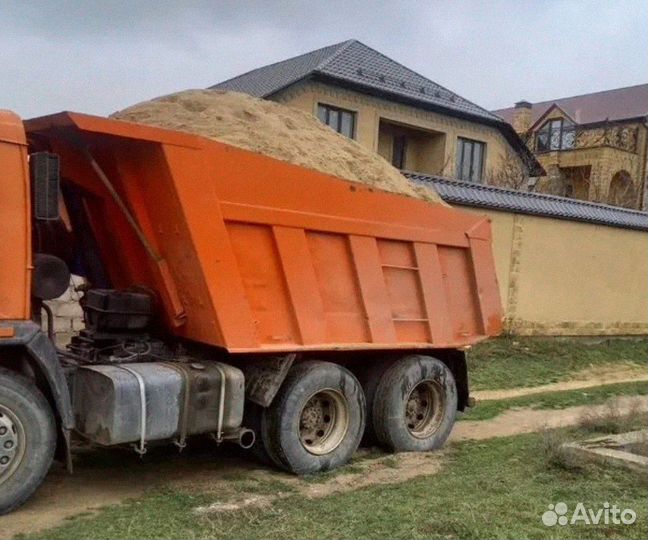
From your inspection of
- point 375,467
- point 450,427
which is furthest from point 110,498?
point 450,427

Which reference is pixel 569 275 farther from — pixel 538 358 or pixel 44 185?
pixel 44 185

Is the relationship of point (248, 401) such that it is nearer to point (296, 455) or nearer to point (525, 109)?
point (296, 455)

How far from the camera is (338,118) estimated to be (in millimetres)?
21969

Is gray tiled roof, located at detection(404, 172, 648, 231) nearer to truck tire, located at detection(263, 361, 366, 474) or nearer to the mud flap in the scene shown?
truck tire, located at detection(263, 361, 366, 474)

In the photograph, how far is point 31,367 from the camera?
5035 mm

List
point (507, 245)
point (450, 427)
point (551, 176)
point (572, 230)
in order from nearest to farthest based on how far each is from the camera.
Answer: point (450, 427) → point (507, 245) → point (572, 230) → point (551, 176)

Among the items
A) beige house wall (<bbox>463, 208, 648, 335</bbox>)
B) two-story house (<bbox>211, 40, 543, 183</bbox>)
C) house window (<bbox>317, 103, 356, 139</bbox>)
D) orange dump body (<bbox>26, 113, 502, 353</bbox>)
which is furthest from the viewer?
house window (<bbox>317, 103, 356, 139</bbox>)

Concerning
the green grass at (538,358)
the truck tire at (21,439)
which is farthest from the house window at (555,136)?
the truck tire at (21,439)

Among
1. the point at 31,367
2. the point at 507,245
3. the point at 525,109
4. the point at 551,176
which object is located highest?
the point at 525,109

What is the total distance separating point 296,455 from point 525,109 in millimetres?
32146

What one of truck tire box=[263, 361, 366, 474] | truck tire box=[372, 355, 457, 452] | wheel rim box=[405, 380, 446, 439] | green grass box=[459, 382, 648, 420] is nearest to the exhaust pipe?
truck tire box=[263, 361, 366, 474]

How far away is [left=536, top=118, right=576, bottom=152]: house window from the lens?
1321 inches

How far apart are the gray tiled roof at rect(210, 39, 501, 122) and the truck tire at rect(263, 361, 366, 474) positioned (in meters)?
14.4

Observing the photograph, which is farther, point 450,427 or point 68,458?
point 450,427
